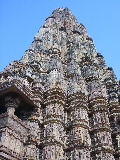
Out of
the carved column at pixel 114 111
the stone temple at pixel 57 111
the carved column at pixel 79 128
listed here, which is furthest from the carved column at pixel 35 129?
the carved column at pixel 114 111

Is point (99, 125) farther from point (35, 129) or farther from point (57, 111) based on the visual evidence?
point (35, 129)

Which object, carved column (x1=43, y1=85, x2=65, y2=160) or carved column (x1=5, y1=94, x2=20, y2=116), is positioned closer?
carved column (x1=43, y1=85, x2=65, y2=160)

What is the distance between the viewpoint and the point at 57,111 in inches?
666

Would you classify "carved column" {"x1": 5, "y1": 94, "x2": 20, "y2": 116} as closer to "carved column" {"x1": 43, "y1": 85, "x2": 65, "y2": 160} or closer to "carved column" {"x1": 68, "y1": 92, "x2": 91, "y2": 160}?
"carved column" {"x1": 43, "y1": 85, "x2": 65, "y2": 160}

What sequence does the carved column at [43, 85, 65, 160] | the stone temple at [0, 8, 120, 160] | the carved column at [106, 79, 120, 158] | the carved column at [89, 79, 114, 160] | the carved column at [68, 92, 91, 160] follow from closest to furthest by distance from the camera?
1. the carved column at [43, 85, 65, 160]
2. the stone temple at [0, 8, 120, 160]
3. the carved column at [68, 92, 91, 160]
4. the carved column at [89, 79, 114, 160]
5. the carved column at [106, 79, 120, 158]

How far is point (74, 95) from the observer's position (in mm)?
18469

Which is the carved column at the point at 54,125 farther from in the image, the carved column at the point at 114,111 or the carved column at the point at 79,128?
the carved column at the point at 114,111

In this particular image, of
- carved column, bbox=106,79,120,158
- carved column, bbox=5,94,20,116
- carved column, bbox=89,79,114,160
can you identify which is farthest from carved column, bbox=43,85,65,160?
carved column, bbox=106,79,120,158

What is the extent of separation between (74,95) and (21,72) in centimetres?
515

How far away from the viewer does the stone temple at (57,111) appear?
14.7m

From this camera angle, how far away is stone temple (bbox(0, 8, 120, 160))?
14.7 meters

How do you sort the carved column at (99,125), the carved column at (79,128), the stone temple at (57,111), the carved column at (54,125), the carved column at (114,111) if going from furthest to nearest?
the carved column at (114,111) < the carved column at (99,125) < the carved column at (79,128) < the stone temple at (57,111) < the carved column at (54,125)

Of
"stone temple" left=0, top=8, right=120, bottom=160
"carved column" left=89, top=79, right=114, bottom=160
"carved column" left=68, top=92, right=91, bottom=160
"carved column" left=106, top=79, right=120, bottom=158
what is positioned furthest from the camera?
"carved column" left=106, top=79, right=120, bottom=158

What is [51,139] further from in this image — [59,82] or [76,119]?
[59,82]
